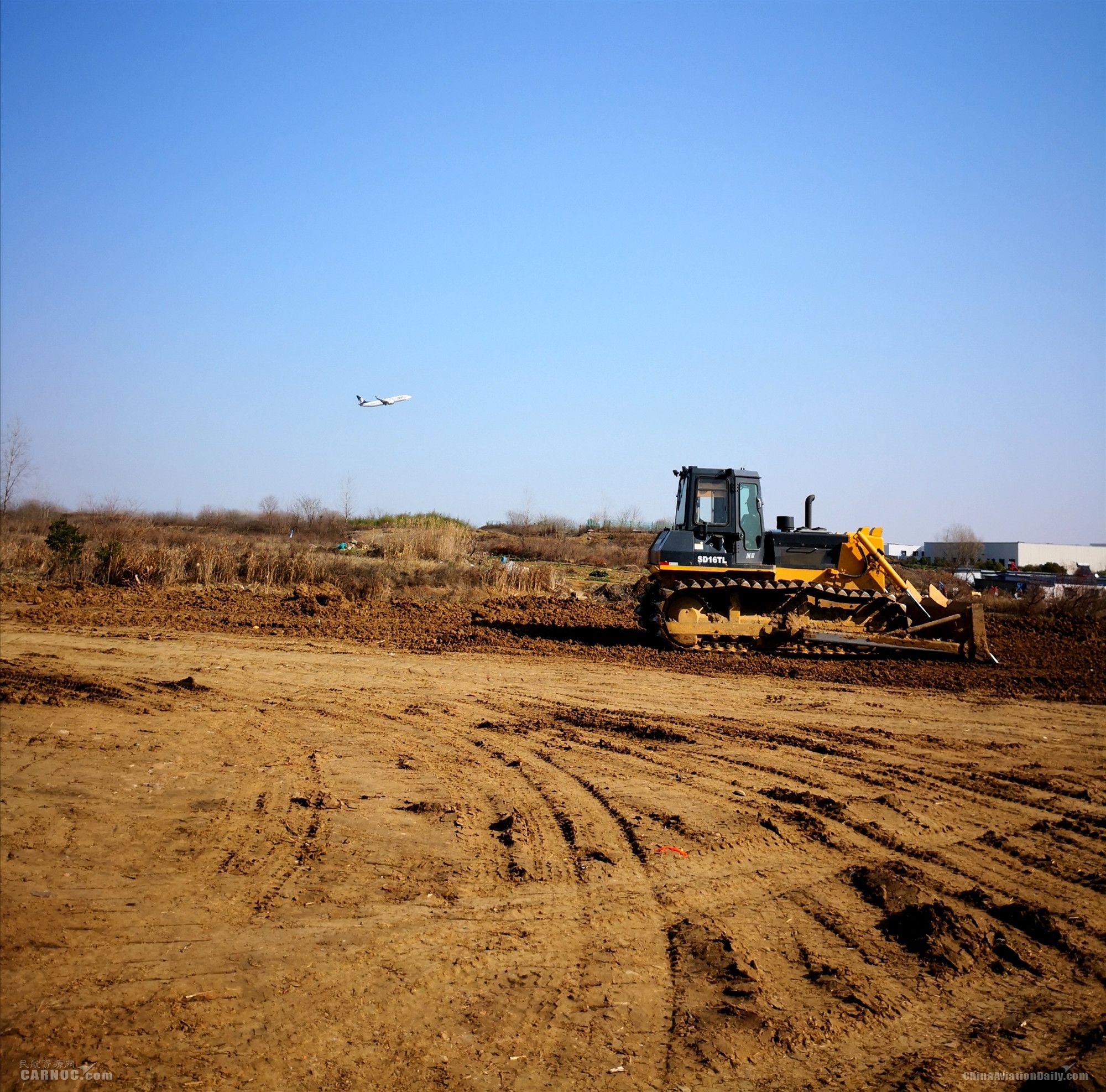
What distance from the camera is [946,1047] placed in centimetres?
381

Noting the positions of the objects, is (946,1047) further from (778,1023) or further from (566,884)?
(566,884)

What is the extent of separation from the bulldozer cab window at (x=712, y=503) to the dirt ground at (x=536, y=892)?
5.39 m

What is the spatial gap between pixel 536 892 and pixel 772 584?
1097 centimetres

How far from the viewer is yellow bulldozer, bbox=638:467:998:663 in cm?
1554

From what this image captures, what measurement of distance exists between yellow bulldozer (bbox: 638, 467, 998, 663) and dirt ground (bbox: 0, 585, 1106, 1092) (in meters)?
4.71

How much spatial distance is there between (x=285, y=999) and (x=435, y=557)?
25553 mm

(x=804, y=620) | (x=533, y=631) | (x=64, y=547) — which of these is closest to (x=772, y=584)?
(x=804, y=620)

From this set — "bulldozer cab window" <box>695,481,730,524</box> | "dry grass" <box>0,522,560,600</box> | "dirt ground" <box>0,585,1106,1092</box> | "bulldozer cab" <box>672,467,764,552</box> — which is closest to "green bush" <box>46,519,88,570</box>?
"dry grass" <box>0,522,560,600</box>

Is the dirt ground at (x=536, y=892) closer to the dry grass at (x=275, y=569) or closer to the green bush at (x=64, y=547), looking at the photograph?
the dry grass at (x=275, y=569)

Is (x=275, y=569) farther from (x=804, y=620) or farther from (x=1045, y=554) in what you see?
(x=1045, y=554)

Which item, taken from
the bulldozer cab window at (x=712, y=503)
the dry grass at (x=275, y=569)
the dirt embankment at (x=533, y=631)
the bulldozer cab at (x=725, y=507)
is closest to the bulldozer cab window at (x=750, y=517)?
the bulldozer cab at (x=725, y=507)

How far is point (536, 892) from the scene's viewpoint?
521cm

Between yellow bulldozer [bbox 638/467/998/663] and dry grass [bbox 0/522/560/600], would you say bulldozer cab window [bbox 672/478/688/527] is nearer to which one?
yellow bulldozer [bbox 638/467/998/663]

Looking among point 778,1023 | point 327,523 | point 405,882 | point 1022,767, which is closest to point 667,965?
point 778,1023
